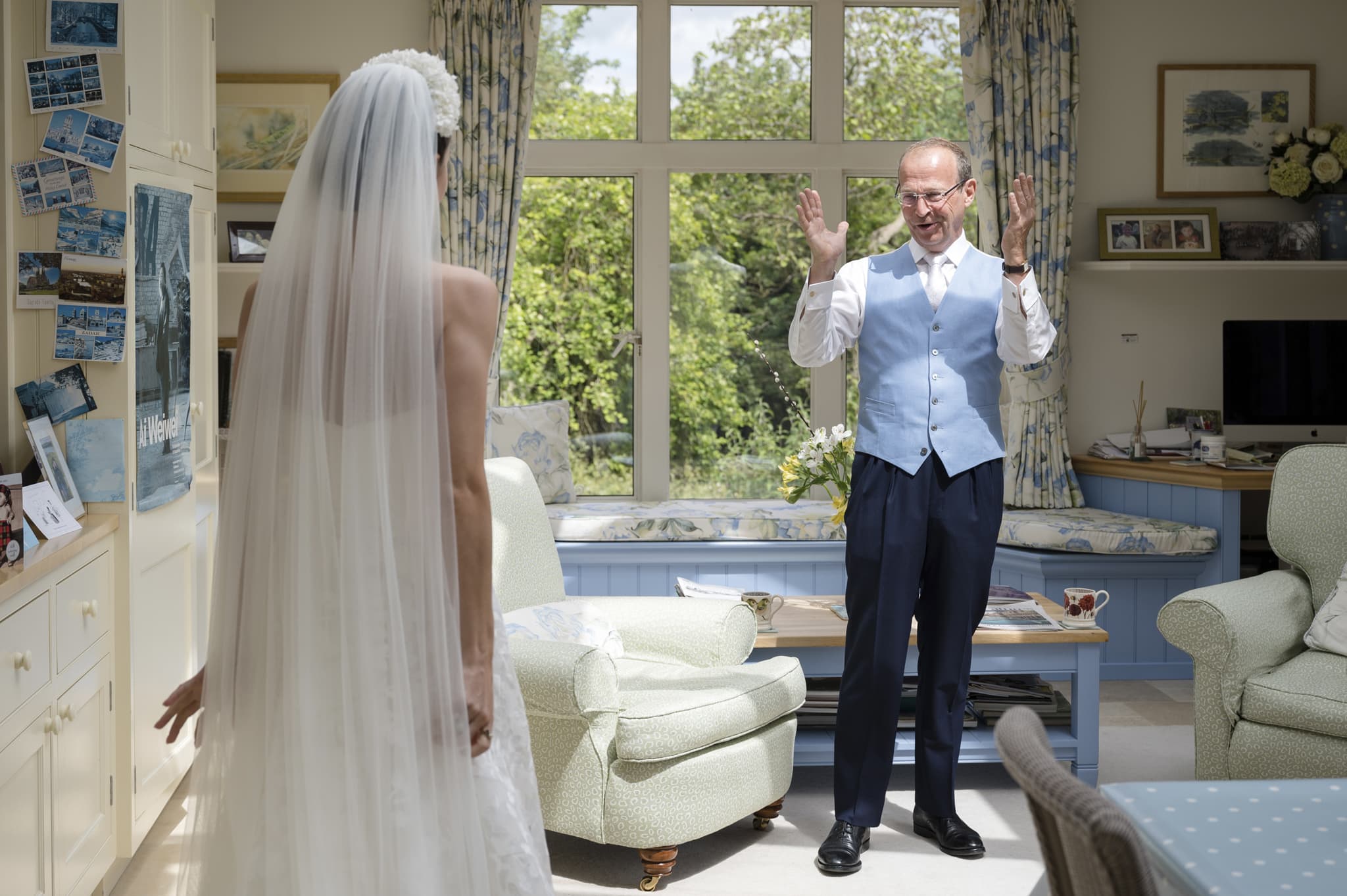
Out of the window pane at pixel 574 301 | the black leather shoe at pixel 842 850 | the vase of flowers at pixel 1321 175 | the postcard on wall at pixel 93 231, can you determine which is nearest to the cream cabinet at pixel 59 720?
the postcard on wall at pixel 93 231

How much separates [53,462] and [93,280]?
401 millimetres

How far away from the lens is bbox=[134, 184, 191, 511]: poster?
2.90 metres

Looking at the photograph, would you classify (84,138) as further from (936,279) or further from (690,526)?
(690,526)

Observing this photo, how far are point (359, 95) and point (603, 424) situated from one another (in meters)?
3.86

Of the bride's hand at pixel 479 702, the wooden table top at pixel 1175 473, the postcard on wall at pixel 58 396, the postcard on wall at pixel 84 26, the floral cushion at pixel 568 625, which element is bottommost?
the floral cushion at pixel 568 625

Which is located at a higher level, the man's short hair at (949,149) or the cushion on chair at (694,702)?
the man's short hair at (949,149)

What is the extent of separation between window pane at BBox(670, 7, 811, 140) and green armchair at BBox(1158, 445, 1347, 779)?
8.98 ft

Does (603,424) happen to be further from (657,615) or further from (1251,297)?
(1251,297)

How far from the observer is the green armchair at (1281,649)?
2842mm

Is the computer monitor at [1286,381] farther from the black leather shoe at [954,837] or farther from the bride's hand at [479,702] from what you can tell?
the bride's hand at [479,702]

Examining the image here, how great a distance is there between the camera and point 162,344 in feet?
10.1

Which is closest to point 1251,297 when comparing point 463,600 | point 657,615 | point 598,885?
point 657,615

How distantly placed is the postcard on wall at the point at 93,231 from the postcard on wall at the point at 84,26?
0.34 meters

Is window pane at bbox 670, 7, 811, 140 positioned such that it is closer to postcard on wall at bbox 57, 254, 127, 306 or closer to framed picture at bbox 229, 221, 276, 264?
framed picture at bbox 229, 221, 276, 264
